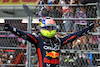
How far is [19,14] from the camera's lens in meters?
8.10

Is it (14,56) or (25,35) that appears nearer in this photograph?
(25,35)

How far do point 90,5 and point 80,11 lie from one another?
0.90ft

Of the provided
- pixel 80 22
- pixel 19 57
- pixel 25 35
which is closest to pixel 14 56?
pixel 19 57

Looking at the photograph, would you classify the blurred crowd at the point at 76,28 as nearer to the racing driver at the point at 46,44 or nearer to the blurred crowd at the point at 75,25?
the blurred crowd at the point at 75,25

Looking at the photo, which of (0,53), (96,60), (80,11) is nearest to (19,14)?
(0,53)

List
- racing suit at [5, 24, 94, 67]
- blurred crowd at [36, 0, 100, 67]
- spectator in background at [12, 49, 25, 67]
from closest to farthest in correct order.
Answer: racing suit at [5, 24, 94, 67]
blurred crowd at [36, 0, 100, 67]
spectator in background at [12, 49, 25, 67]

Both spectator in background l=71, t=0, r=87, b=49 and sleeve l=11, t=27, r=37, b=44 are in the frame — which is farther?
spectator in background l=71, t=0, r=87, b=49

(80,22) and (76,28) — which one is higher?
(80,22)

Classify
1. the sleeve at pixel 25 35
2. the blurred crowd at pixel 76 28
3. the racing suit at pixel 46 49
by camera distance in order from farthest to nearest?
the blurred crowd at pixel 76 28 < the racing suit at pixel 46 49 < the sleeve at pixel 25 35

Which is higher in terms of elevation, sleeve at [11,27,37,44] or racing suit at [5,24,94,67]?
sleeve at [11,27,37,44]

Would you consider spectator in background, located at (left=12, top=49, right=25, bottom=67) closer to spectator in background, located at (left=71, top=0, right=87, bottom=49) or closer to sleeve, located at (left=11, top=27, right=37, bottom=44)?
sleeve, located at (left=11, top=27, right=37, bottom=44)

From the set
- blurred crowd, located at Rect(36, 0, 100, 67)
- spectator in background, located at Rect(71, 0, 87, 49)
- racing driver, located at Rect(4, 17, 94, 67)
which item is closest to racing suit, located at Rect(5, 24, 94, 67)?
racing driver, located at Rect(4, 17, 94, 67)

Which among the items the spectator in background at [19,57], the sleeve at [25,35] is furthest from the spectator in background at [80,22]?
the spectator in background at [19,57]

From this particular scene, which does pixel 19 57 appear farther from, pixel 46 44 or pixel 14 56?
pixel 46 44
